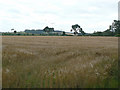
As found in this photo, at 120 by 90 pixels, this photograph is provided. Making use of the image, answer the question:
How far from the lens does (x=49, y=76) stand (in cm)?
518

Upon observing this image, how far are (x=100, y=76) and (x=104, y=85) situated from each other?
0.54 m

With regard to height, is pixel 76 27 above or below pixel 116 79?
above

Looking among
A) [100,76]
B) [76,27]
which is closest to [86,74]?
[100,76]

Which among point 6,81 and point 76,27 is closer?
point 6,81

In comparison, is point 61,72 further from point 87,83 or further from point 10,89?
point 10,89

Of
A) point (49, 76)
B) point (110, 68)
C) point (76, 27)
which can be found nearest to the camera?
point (49, 76)

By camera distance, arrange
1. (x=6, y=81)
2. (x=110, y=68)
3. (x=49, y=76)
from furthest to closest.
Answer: (x=110, y=68) < (x=49, y=76) < (x=6, y=81)

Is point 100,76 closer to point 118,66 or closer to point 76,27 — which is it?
point 118,66

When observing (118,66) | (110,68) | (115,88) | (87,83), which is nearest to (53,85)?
(87,83)

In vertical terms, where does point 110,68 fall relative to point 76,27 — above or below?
below

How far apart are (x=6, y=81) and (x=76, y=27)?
13602 centimetres

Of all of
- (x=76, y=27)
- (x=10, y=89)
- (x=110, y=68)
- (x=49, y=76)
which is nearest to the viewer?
(x=10, y=89)

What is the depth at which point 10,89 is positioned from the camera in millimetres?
4449

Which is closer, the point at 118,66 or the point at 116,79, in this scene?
the point at 116,79
